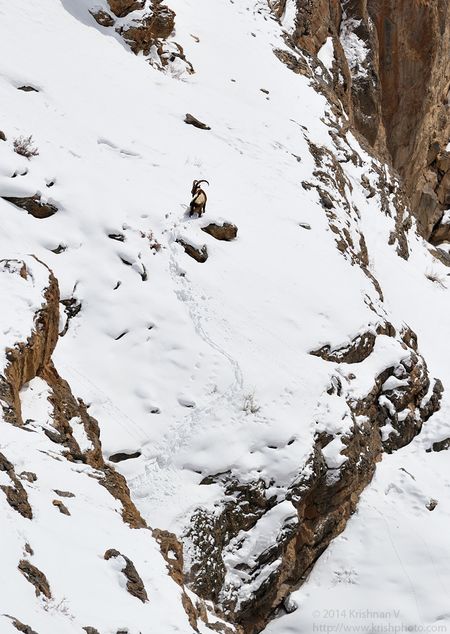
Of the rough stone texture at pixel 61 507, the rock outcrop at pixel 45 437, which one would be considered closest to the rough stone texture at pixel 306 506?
the rock outcrop at pixel 45 437

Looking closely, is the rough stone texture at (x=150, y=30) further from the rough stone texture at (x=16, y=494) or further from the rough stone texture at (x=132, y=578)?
the rough stone texture at (x=132, y=578)

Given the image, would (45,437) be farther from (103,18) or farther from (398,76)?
(398,76)

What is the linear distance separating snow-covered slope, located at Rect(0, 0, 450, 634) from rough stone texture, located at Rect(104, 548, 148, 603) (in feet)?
0.26

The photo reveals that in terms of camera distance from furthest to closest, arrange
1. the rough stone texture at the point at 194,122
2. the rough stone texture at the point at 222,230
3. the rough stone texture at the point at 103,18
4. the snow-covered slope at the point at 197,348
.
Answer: the rough stone texture at the point at 103,18, the rough stone texture at the point at 194,122, the rough stone texture at the point at 222,230, the snow-covered slope at the point at 197,348

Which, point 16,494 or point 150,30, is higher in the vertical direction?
point 150,30

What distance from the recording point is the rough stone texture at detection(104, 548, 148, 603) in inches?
220

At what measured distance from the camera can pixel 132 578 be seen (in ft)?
18.6

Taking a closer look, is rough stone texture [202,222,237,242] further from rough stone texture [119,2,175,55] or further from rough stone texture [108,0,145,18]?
rough stone texture [108,0,145,18]

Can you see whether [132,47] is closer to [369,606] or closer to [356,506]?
[356,506]

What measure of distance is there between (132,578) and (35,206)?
6.66 meters

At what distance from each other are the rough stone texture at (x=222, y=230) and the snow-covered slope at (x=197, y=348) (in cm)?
15

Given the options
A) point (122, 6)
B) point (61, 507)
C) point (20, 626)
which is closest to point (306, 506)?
point (61, 507)

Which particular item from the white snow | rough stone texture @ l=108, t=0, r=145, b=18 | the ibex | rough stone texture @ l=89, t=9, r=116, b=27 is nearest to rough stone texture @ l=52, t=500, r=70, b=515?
the ibex

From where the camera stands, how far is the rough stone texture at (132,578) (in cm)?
559
